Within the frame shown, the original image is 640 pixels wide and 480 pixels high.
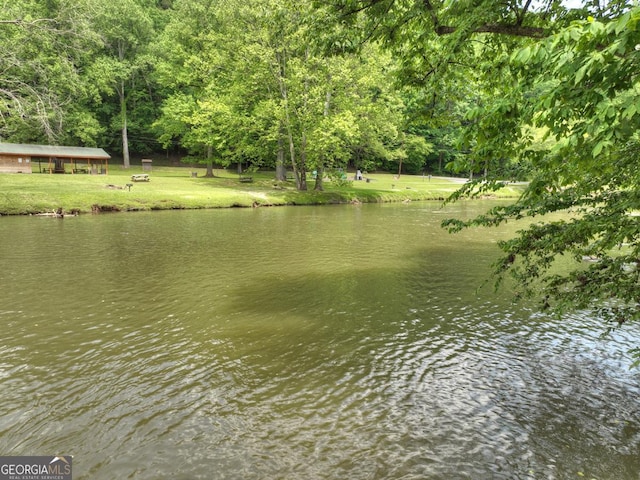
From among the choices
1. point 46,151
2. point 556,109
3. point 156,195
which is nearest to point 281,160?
point 156,195

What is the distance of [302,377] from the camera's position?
7.01m

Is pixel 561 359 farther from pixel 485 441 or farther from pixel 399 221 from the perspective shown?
pixel 399 221

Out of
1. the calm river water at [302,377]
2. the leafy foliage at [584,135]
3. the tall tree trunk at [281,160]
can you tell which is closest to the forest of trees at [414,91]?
the leafy foliage at [584,135]

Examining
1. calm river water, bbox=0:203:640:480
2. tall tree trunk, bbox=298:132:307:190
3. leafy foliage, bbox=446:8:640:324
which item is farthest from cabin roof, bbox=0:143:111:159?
leafy foliage, bbox=446:8:640:324

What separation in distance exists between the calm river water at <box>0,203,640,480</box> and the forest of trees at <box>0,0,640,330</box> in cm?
156

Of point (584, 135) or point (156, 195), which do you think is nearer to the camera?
point (584, 135)

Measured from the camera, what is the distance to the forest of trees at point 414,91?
3686mm

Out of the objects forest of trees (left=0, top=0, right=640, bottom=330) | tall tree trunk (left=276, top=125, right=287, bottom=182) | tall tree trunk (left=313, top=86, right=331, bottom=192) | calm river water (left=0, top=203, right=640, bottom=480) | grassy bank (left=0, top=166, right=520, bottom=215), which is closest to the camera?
forest of trees (left=0, top=0, right=640, bottom=330)

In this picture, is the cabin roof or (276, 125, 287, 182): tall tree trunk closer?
(276, 125, 287, 182): tall tree trunk

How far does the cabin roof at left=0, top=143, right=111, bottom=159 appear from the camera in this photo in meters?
42.9

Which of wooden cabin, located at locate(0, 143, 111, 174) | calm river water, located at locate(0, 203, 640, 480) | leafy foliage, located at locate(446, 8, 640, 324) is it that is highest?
wooden cabin, located at locate(0, 143, 111, 174)

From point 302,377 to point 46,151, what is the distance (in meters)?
49.6

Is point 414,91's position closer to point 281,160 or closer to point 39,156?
point 281,160

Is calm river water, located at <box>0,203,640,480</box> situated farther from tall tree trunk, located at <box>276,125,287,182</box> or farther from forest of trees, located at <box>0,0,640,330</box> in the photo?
tall tree trunk, located at <box>276,125,287,182</box>
